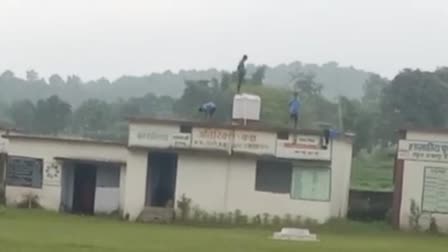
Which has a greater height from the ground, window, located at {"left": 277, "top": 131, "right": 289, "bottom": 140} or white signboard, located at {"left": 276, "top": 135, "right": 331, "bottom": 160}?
window, located at {"left": 277, "top": 131, "right": 289, "bottom": 140}

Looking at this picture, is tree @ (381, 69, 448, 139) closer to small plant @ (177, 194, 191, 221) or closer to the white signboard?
the white signboard

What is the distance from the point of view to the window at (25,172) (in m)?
Answer: 36.2

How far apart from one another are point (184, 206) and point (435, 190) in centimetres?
841

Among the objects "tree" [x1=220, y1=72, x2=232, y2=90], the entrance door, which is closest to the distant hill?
"tree" [x1=220, y1=72, x2=232, y2=90]

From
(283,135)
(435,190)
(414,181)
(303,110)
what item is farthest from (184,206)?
(303,110)

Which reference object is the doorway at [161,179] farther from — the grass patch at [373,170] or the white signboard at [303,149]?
the grass patch at [373,170]

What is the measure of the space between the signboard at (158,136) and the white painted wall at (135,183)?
42 centimetres

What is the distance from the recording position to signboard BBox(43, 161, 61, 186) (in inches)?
1416

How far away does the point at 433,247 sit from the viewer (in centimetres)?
2473

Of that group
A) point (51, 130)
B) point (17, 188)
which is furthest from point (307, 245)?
point (51, 130)

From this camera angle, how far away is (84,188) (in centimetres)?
3725

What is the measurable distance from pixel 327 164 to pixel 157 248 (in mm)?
12924

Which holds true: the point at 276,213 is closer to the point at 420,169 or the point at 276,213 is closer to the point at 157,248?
the point at 420,169

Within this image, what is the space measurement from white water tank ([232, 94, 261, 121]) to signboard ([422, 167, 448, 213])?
658 cm
